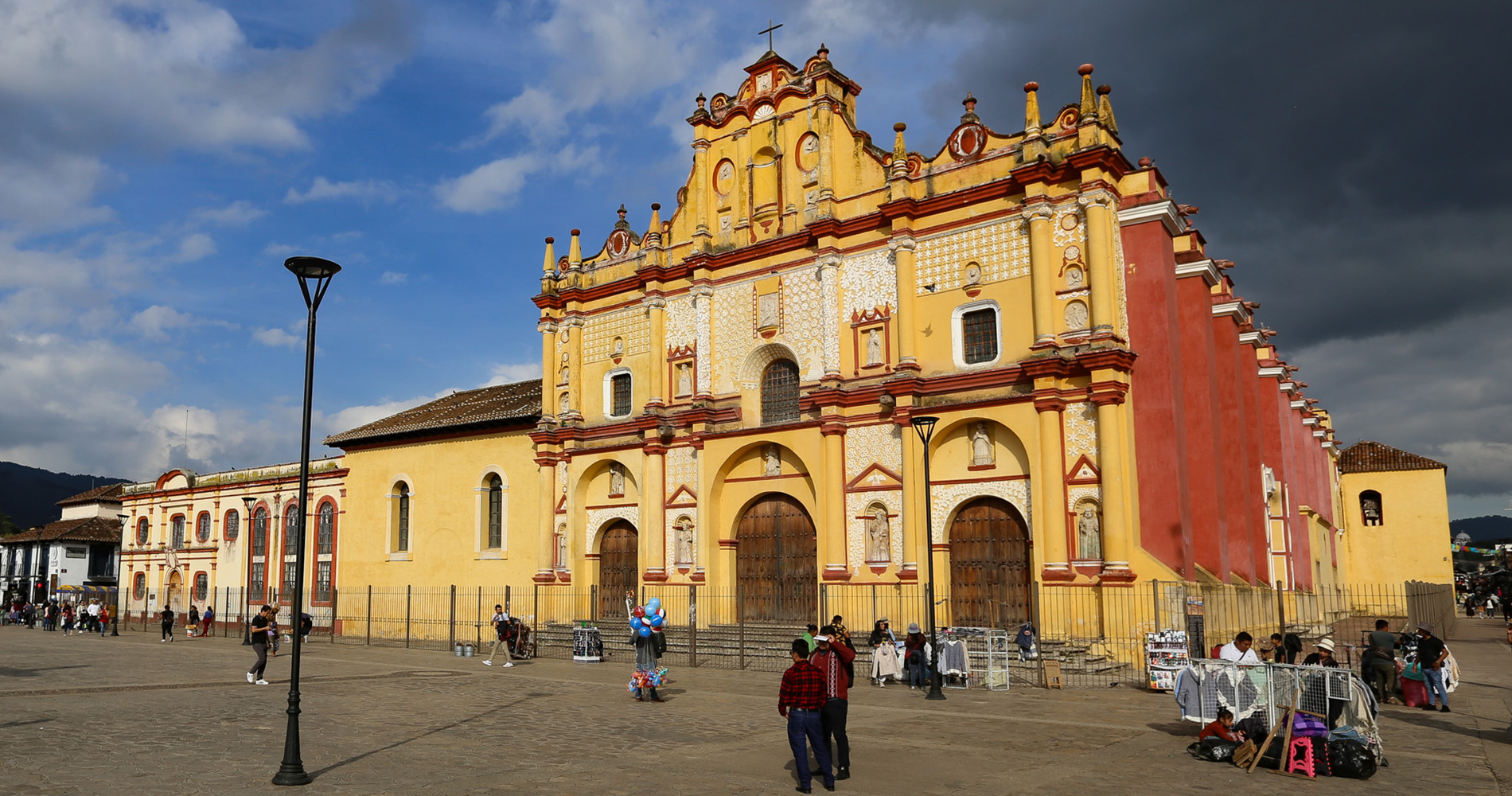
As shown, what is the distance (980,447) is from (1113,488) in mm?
3497

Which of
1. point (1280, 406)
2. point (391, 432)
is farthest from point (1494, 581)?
point (391, 432)

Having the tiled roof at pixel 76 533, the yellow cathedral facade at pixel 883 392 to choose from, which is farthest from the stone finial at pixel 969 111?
the tiled roof at pixel 76 533

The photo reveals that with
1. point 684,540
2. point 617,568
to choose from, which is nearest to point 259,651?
point 684,540

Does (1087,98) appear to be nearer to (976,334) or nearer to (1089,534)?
(976,334)

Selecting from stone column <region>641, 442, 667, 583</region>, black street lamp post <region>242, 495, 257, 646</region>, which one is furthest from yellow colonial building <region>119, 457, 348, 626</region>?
stone column <region>641, 442, 667, 583</region>

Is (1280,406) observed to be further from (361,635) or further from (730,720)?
(361,635)

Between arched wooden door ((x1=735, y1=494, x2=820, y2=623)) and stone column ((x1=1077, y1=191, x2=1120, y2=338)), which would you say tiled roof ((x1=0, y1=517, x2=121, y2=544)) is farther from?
stone column ((x1=1077, y1=191, x2=1120, y2=338))

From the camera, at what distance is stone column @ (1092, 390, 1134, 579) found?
2159 cm

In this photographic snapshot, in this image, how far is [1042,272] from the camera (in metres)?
23.2

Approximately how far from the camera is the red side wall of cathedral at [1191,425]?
2239 centimetres

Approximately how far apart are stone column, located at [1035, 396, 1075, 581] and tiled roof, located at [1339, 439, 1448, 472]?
35066mm

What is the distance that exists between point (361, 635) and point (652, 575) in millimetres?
13985

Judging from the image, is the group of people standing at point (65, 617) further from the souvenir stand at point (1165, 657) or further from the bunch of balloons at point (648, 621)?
the souvenir stand at point (1165, 657)

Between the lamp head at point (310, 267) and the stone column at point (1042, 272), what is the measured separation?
16.1 metres
